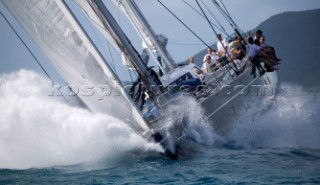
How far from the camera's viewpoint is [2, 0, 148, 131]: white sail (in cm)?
775

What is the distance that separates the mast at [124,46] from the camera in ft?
27.4

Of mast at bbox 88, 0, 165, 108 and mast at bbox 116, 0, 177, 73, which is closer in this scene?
mast at bbox 88, 0, 165, 108

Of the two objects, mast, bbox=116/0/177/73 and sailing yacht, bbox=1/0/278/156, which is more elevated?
mast, bbox=116/0/177/73

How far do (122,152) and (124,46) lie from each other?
254 centimetres

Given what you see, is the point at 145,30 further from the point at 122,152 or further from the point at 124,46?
the point at 122,152

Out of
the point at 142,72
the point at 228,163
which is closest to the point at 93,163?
the point at 142,72

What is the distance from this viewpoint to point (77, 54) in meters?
8.07

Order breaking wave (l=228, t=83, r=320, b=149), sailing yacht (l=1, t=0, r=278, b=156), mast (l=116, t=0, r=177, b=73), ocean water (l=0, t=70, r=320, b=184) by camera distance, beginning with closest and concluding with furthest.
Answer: ocean water (l=0, t=70, r=320, b=184) → sailing yacht (l=1, t=0, r=278, b=156) → breaking wave (l=228, t=83, r=320, b=149) → mast (l=116, t=0, r=177, b=73)

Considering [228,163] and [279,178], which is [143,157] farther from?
[279,178]

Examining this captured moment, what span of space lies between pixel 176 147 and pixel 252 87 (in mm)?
5108

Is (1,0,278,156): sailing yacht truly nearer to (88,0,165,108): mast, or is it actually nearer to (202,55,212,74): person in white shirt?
(88,0,165,108): mast

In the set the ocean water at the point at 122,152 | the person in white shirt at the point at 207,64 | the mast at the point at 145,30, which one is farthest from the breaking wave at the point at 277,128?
the mast at the point at 145,30

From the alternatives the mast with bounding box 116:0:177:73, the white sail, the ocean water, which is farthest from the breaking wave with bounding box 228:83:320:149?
the mast with bounding box 116:0:177:73

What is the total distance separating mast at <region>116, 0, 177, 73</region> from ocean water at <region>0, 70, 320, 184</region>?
4.72 meters
